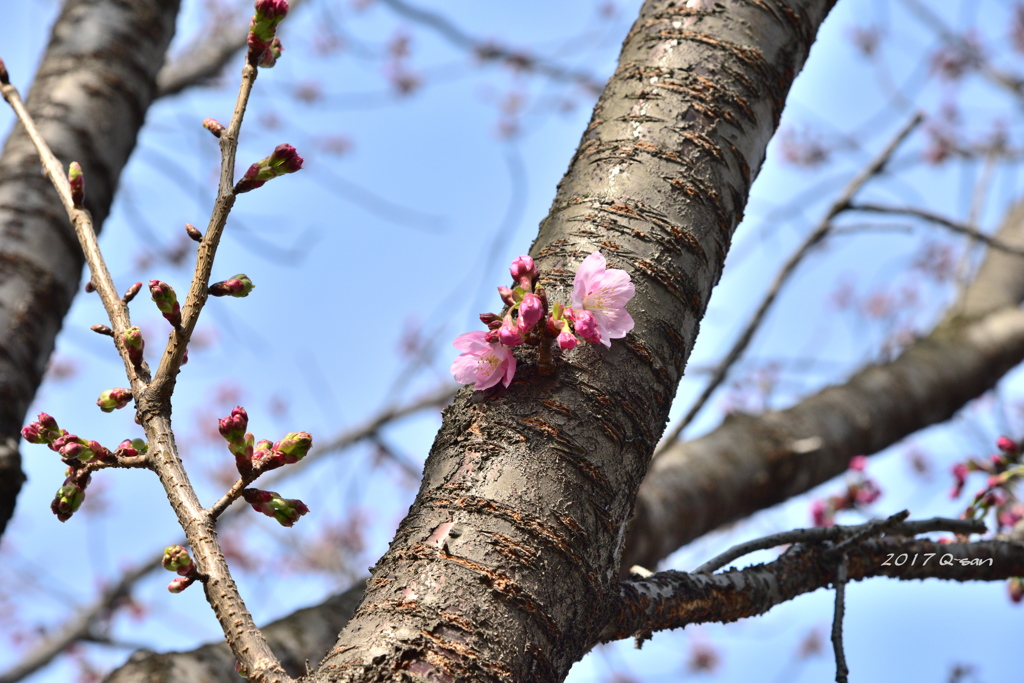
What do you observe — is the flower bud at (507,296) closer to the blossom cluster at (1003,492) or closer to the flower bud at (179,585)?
the flower bud at (179,585)

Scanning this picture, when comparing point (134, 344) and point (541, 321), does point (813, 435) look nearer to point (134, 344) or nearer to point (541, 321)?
point (541, 321)

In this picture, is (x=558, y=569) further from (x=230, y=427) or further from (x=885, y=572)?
(x=885, y=572)

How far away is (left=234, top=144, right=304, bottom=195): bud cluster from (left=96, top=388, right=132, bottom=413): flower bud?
1.08 ft

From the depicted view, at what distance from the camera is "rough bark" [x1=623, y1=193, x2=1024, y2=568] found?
285 centimetres

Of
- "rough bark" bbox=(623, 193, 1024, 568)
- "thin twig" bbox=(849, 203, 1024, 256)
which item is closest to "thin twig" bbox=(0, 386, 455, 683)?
"rough bark" bbox=(623, 193, 1024, 568)

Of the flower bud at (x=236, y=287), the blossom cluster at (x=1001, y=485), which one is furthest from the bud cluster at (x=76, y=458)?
the blossom cluster at (x=1001, y=485)

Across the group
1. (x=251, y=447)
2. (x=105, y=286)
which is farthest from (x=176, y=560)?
(x=105, y=286)

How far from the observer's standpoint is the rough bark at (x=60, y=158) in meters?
1.85

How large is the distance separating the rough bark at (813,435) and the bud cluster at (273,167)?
76.2 inches

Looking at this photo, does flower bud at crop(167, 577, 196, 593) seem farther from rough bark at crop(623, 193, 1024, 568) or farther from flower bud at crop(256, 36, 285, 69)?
rough bark at crop(623, 193, 1024, 568)

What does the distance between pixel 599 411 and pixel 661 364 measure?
15 centimetres

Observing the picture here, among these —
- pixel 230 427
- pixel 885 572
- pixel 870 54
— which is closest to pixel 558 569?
pixel 230 427

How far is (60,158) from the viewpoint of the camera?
84.0 inches

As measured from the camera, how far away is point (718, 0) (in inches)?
56.4
